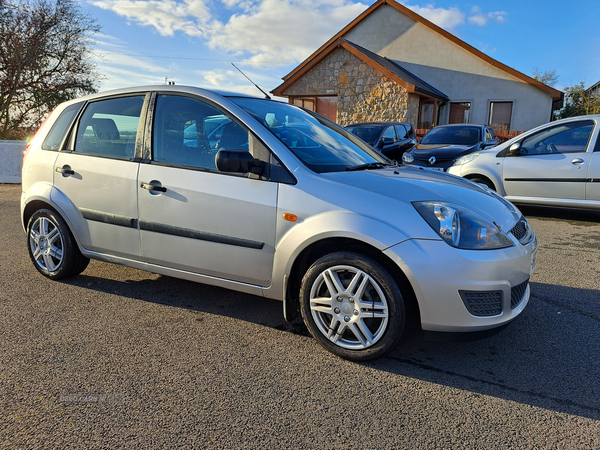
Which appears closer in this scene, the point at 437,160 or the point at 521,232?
the point at 521,232

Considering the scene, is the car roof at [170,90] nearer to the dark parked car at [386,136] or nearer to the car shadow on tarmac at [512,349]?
the car shadow on tarmac at [512,349]

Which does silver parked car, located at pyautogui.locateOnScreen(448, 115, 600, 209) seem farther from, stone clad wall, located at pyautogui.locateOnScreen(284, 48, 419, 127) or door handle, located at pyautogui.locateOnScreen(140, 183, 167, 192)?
stone clad wall, located at pyautogui.locateOnScreen(284, 48, 419, 127)

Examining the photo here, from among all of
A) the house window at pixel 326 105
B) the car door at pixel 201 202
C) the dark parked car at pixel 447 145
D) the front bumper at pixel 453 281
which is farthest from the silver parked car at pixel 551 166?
the house window at pixel 326 105

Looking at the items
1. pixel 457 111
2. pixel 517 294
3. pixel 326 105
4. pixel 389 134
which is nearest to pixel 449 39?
pixel 457 111

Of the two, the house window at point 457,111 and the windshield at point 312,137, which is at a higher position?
the house window at point 457,111

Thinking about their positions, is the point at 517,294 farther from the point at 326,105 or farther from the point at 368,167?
the point at 326,105

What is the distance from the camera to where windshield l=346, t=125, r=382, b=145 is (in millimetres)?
11922

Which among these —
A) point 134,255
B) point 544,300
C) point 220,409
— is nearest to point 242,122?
point 134,255

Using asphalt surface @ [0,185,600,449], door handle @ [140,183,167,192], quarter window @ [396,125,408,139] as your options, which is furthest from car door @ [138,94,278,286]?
quarter window @ [396,125,408,139]

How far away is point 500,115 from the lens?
2122cm

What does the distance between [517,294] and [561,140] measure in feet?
17.4

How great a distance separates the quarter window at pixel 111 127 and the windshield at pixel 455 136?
27.8 ft

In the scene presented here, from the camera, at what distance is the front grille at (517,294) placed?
275 centimetres

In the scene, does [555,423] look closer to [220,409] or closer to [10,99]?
[220,409]
